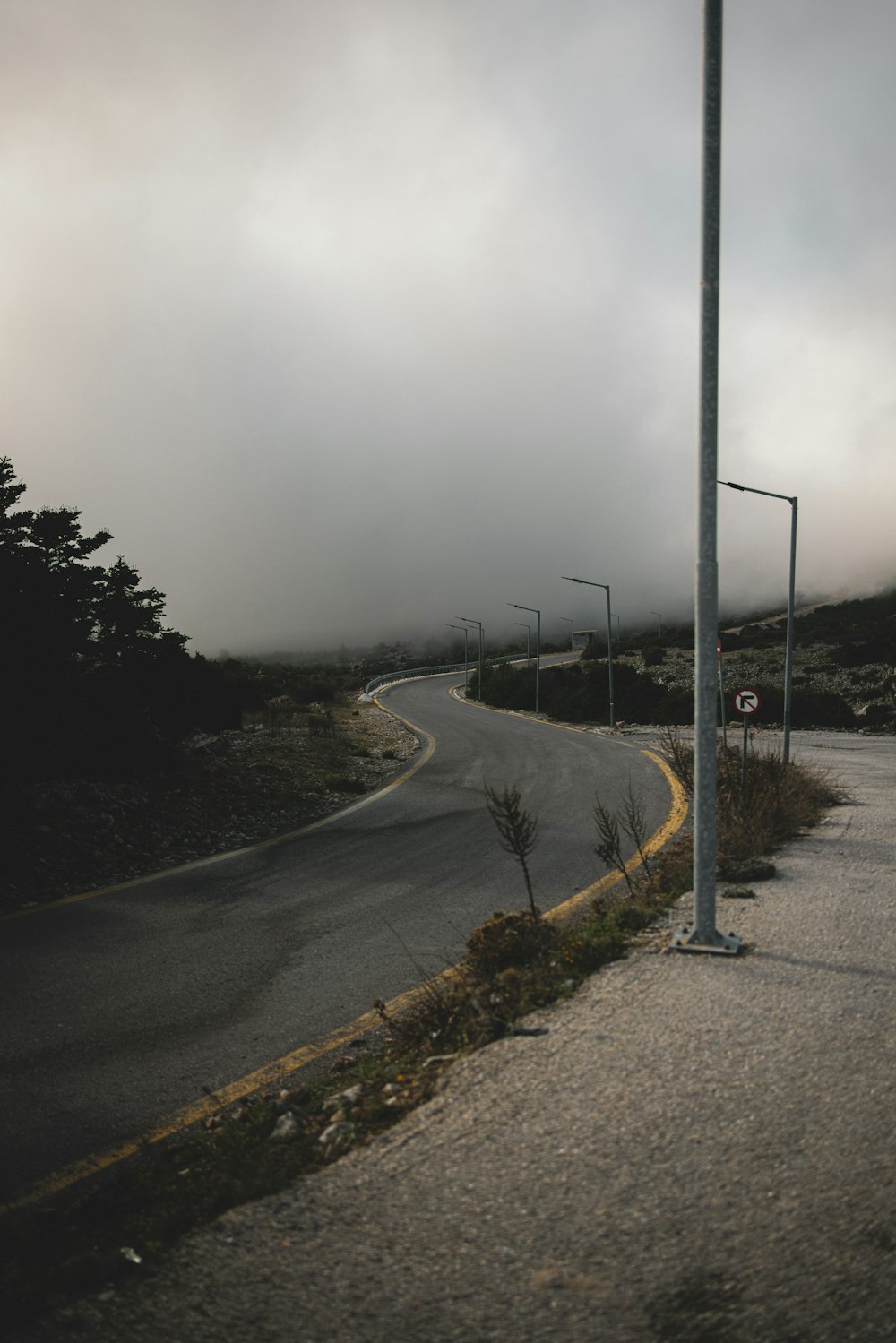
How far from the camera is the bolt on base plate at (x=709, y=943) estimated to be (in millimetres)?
5652

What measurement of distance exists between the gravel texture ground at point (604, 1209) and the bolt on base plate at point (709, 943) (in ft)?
2.59

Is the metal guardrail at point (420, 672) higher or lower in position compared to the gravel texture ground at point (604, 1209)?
higher

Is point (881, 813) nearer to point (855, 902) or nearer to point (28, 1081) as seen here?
point (855, 902)

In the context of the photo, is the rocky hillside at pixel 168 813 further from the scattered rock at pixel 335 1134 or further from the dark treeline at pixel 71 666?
the scattered rock at pixel 335 1134

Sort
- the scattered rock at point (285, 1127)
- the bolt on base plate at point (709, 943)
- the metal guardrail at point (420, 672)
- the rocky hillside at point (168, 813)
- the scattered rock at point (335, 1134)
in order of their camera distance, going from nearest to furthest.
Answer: the scattered rock at point (335, 1134)
the scattered rock at point (285, 1127)
the bolt on base plate at point (709, 943)
the rocky hillside at point (168, 813)
the metal guardrail at point (420, 672)

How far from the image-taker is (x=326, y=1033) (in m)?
5.66

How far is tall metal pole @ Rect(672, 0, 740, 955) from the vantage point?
5.70m

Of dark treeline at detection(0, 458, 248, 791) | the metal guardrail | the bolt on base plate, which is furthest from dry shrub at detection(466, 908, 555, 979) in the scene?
the metal guardrail

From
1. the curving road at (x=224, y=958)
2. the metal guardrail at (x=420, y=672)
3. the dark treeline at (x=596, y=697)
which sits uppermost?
the metal guardrail at (x=420, y=672)

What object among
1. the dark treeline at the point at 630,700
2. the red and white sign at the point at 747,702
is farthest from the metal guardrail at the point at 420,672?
the red and white sign at the point at 747,702

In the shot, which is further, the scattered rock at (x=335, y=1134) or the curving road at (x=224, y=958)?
the curving road at (x=224, y=958)

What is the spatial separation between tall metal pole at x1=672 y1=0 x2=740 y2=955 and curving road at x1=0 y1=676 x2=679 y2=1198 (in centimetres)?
197

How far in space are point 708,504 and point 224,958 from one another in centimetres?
517

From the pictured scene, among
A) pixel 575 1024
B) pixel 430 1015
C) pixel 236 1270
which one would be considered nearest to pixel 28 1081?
pixel 430 1015
